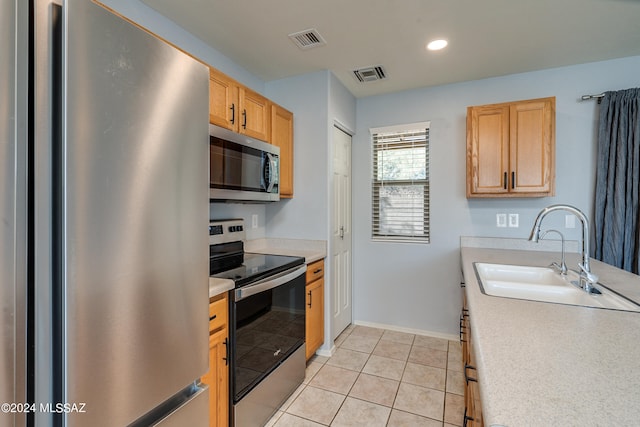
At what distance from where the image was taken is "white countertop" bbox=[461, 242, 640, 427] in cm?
58

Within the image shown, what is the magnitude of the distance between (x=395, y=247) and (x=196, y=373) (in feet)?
8.00

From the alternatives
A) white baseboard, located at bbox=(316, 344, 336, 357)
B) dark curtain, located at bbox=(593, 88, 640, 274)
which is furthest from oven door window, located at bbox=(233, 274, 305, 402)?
dark curtain, located at bbox=(593, 88, 640, 274)

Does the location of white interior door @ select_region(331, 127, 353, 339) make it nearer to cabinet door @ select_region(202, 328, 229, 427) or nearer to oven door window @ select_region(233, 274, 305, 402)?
oven door window @ select_region(233, 274, 305, 402)

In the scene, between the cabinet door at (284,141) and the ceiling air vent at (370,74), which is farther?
the ceiling air vent at (370,74)

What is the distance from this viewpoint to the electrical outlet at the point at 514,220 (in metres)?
2.71

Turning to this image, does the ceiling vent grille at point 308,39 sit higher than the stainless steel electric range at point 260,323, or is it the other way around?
the ceiling vent grille at point 308,39

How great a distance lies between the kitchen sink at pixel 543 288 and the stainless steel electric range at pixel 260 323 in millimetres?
1149

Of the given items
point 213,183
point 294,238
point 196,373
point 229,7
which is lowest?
point 196,373

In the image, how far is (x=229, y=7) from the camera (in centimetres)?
182

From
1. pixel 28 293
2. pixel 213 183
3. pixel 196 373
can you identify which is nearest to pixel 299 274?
pixel 213 183

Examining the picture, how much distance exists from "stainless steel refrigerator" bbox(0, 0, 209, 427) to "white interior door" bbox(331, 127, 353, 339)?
1.87 m

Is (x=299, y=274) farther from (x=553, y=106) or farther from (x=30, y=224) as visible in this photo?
(x=553, y=106)

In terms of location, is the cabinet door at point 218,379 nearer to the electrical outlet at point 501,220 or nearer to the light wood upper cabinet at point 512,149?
the light wood upper cabinet at point 512,149

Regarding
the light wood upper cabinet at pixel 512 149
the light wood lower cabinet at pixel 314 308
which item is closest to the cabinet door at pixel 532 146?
the light wood upper cabinet at pixel 512 149
